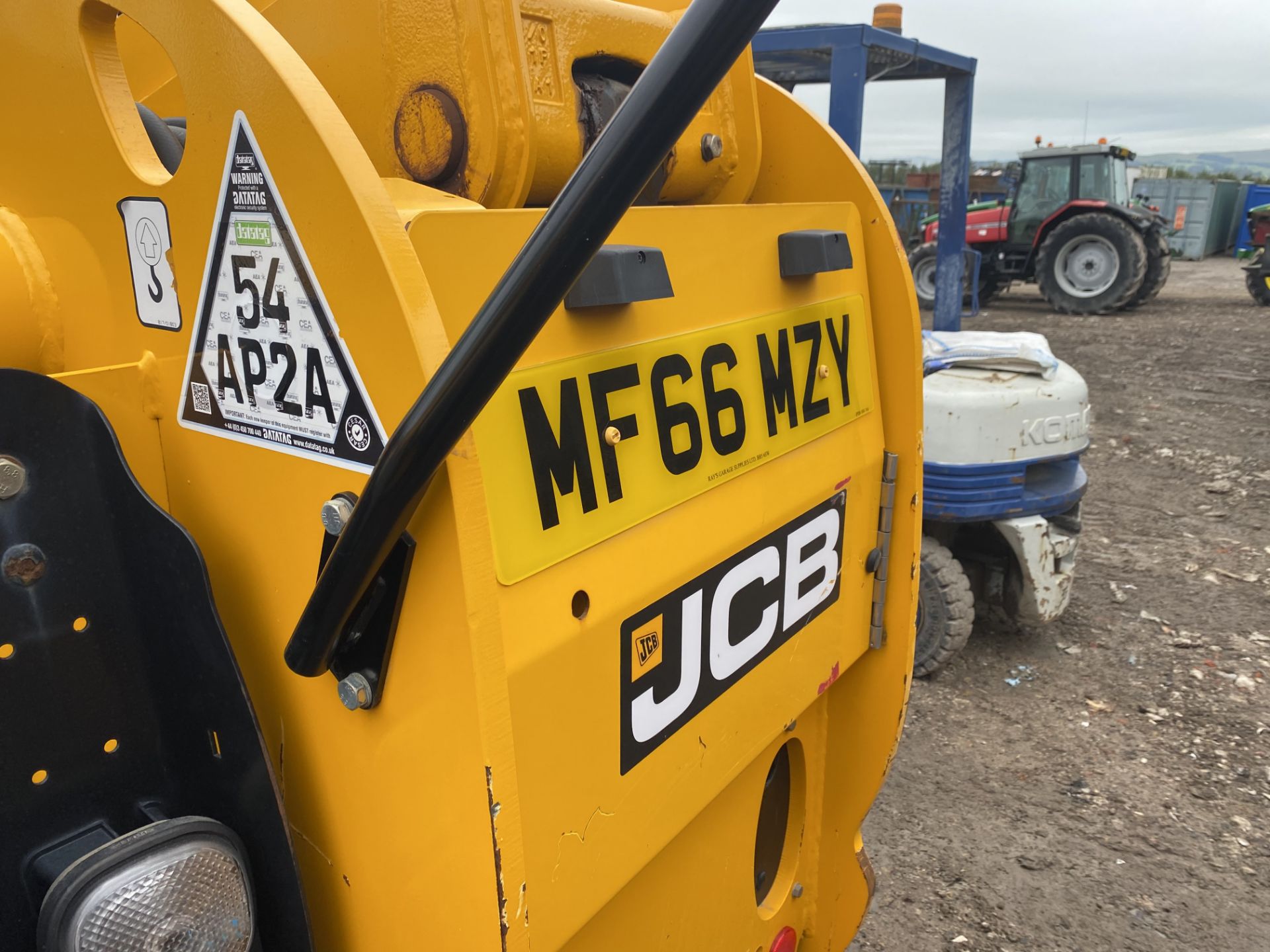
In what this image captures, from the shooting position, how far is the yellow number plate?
0.94 metres

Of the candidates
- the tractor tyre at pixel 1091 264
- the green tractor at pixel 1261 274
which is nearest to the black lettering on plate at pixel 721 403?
the tractor tyre at pixel 1091 264

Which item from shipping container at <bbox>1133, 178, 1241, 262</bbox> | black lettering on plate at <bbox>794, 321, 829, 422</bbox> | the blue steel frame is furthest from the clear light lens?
shipping container at <bbox>1133, 178, 1241, 262</bbox>

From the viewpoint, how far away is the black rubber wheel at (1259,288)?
1365 cm

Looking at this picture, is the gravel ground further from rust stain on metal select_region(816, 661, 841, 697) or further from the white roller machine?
rust stain on metal select_region(816, 661, 841, 697)

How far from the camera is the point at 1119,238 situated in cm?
1317

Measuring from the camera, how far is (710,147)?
5.00 ft

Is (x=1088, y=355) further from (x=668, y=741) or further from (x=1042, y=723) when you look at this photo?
(x=668, y=741)

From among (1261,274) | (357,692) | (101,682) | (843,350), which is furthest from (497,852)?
(1261,274)

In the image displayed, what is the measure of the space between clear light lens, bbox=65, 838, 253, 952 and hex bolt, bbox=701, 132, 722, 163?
1.21 metres

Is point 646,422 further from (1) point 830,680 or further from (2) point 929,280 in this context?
(2) point 929,280

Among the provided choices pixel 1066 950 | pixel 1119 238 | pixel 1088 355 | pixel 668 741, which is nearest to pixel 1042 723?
pixel 1066 950

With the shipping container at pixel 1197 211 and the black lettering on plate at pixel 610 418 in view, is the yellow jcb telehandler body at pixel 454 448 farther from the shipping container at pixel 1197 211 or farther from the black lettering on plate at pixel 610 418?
the shipping container at pixel 1197 211

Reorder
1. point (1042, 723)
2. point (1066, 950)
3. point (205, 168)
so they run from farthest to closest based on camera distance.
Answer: point (1042, 723), point (1066, 950), point (205, 168)

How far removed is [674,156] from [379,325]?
0.81 metres
